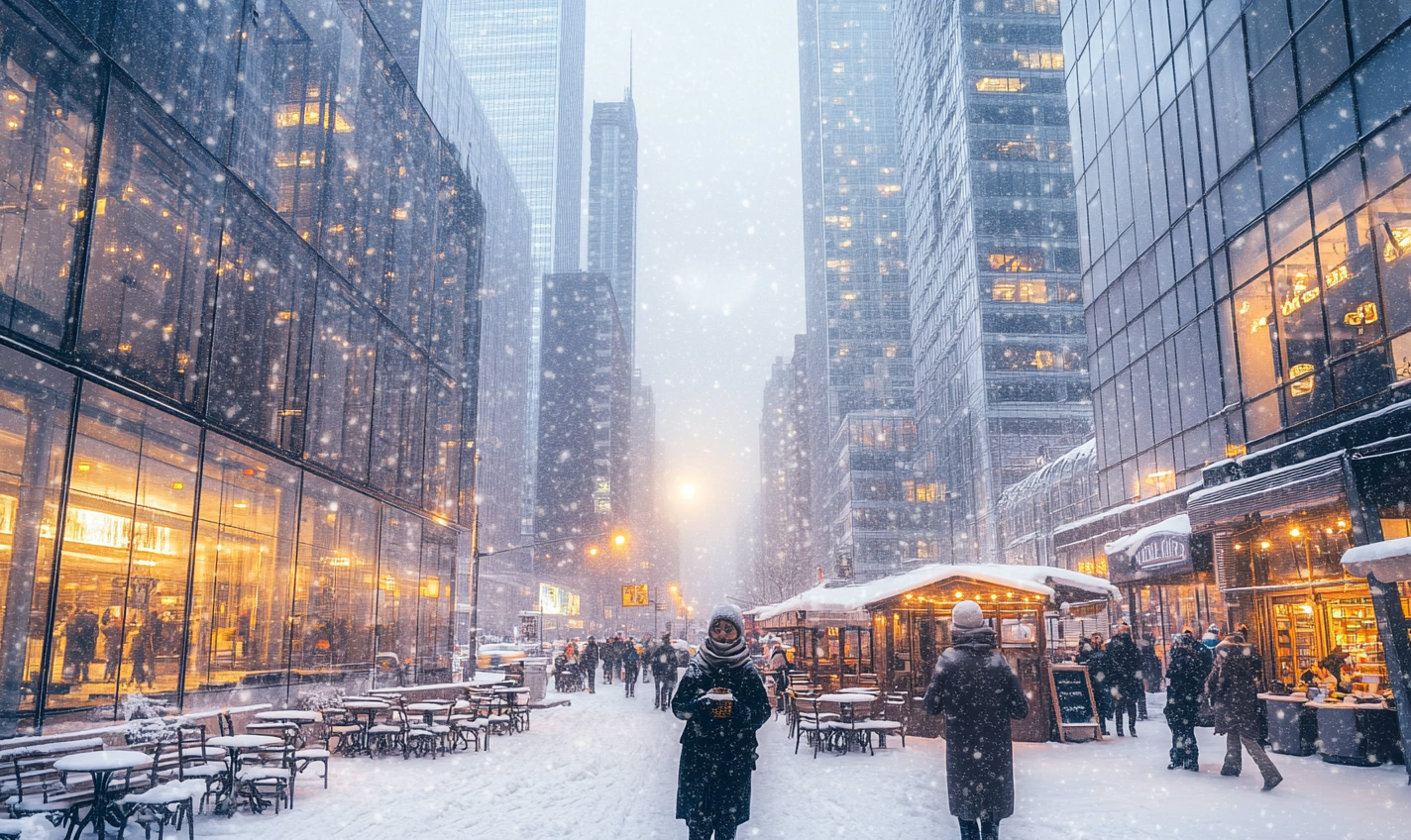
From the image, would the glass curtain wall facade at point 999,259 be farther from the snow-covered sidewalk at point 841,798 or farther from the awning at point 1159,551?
the snow-covered sidewalk at point 841,798

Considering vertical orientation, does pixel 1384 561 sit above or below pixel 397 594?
above

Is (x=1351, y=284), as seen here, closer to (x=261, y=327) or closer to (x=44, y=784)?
(x=44, y=784)

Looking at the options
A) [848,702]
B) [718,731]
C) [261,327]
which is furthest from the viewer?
[261,327]

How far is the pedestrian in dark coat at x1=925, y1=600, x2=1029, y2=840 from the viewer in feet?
21.7

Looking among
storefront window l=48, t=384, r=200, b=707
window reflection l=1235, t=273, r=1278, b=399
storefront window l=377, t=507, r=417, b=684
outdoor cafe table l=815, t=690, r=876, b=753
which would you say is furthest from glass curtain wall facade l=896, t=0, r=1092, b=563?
storefront window l=48, t=384, r=200, b=707

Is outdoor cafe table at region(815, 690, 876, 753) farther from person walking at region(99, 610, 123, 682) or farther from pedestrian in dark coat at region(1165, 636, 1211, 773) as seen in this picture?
person walking at region(99, 610, 123, 682)

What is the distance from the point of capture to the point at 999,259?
70188 mm

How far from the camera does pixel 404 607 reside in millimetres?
27562

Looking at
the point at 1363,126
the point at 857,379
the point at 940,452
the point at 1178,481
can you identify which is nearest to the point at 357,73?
the point at 1363,126

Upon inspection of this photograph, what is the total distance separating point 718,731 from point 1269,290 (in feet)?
61.2

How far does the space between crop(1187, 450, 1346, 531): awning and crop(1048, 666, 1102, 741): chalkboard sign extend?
13.6ft

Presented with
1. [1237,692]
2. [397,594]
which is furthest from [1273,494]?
[397,594]

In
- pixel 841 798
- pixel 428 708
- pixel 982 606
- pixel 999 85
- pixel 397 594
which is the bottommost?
pixel 841 798

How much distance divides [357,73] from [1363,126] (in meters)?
22.4
